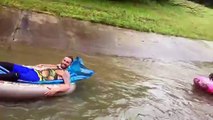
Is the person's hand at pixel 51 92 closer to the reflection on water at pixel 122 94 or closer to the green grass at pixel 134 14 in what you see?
the reflection on water at pixel 122 94

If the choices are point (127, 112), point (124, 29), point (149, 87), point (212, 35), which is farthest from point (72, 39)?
point (212, 35)

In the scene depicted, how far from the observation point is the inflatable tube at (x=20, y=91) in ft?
26.2

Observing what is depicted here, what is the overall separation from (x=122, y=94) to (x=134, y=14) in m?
6.82

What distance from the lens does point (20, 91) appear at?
814cm

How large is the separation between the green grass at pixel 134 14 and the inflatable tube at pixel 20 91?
551 centimetres

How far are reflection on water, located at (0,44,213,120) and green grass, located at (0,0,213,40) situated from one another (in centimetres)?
212

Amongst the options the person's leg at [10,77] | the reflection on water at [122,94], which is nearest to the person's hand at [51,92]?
the reflection on water at [122,94]

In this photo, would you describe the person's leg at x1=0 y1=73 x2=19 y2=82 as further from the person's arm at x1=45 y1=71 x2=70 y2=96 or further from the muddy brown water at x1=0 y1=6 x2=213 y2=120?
the person's arm at x1=45 y1=71 x2=70 y2=96

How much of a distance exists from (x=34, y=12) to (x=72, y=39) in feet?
5.01

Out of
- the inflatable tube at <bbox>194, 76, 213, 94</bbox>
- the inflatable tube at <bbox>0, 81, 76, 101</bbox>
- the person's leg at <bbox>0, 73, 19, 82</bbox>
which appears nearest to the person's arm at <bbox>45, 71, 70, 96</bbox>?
the inflatable tube at <bbox>0, 81, 76, 101</bbox>

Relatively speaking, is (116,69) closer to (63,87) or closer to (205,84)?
(205,84)

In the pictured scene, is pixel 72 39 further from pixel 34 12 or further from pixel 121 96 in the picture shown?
pixel 121 96

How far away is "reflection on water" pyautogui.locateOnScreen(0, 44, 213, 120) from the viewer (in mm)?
8305

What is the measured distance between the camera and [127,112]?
884cm
